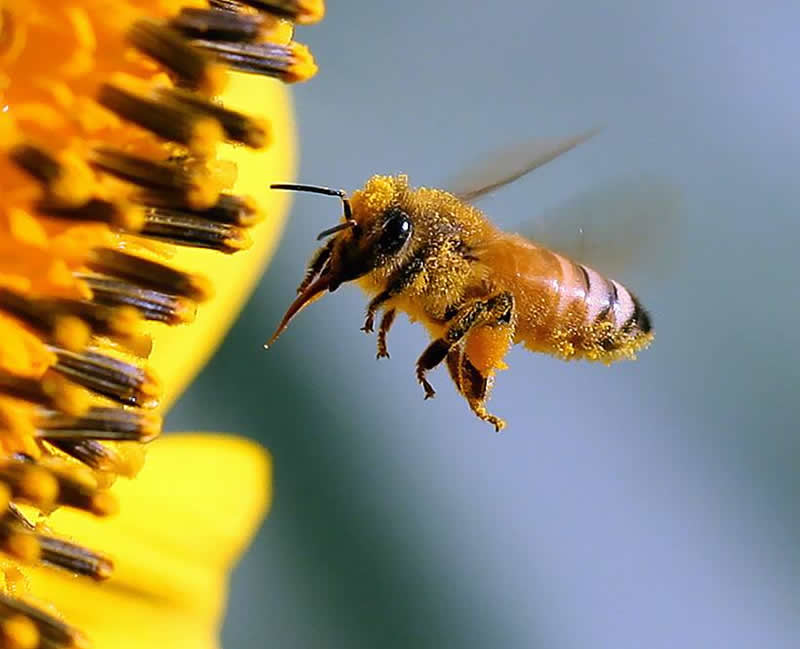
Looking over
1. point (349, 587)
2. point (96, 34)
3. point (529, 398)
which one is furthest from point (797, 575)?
point (96, 34)

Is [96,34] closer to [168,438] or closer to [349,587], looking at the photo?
[168,438]

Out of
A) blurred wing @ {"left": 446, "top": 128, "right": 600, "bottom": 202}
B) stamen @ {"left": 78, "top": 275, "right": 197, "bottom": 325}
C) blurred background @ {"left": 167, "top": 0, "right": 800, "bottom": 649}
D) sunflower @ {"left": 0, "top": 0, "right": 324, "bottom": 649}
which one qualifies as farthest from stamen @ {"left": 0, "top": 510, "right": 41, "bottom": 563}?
blurred background @ {"left": 167, "top": 0, "right": 800, "bottom": 649}

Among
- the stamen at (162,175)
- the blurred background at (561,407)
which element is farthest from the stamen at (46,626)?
the blurred background at (561,407)

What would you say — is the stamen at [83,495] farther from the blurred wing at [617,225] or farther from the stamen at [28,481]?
the blurred wing at [617,225]

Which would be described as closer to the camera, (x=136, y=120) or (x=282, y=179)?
(x=136, y=120)

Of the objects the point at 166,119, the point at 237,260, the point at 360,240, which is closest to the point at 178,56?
the point at 166,119

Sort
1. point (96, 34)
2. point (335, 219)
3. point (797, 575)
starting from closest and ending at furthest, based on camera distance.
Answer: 1. point (96, 34)
2. point (797, 575)
3. point (335, 219)

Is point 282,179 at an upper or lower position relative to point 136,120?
lower

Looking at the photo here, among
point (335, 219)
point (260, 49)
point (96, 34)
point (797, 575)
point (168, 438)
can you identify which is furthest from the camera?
point (335, 219)
